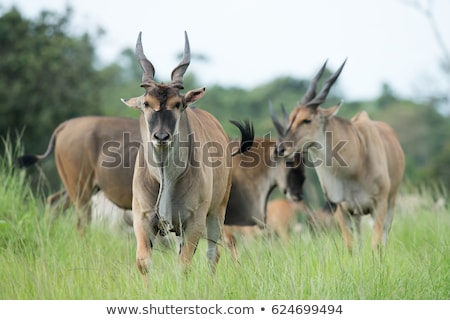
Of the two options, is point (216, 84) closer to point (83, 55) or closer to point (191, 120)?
point (83, 55)

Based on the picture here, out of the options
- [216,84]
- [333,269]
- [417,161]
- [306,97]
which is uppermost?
[306,97]

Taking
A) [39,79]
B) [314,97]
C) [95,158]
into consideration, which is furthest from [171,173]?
[39,79]

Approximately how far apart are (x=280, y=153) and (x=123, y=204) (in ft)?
5.22

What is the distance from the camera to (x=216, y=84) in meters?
45.1

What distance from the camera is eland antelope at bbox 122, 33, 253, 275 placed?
5324mm

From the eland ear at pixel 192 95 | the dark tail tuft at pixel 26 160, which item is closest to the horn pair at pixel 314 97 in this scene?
the dark tail tuft at pixel 26 160

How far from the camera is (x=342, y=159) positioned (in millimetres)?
8047

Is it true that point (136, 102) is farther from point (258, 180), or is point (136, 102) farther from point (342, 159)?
point (258, 180)

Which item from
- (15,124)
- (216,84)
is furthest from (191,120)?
(216,84)

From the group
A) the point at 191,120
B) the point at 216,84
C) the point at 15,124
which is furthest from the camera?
the point at 216,84

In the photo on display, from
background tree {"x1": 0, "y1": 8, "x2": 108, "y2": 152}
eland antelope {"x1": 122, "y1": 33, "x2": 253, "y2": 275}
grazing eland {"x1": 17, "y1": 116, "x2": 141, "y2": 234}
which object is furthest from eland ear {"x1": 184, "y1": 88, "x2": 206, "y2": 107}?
background tree {"x1": 0, "y1": 8, "x2": 108, "y2": 152}

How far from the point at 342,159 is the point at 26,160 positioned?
3.24 m

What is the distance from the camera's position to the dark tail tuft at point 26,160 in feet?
28.1
